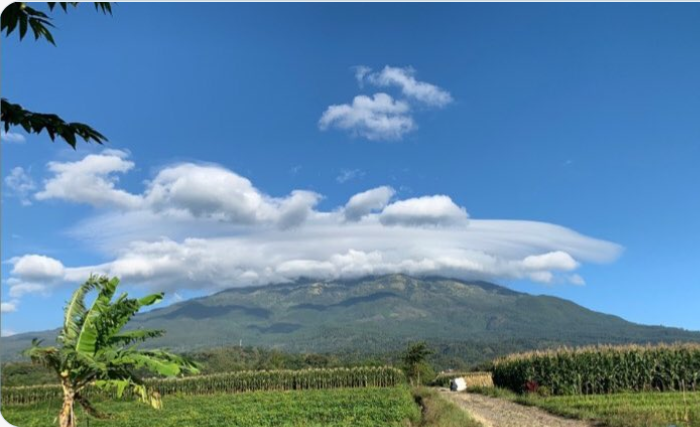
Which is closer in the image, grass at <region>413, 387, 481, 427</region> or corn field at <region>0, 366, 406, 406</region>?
grass at <region>413, 387, 481, 427</region>

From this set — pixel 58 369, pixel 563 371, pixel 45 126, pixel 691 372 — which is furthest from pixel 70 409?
pixel 691 372

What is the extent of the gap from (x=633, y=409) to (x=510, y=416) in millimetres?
3969

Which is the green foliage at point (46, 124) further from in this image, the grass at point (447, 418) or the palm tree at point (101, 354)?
the grass at point (447, 418)

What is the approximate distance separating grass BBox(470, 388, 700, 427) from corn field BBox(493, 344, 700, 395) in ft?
14.4

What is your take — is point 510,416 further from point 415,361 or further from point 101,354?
point 415,361

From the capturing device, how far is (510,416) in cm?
1956

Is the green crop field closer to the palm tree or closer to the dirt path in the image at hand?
the dirt path

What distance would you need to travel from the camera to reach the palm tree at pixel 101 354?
24.8ft

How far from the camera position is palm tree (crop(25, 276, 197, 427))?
7.56 metres

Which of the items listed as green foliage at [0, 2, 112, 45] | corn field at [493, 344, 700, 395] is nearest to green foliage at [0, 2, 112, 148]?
green foliage at [0, 2, 112, 45]

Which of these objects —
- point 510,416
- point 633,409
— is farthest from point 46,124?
point 633,409

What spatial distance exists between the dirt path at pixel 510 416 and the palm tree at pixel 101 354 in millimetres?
10420

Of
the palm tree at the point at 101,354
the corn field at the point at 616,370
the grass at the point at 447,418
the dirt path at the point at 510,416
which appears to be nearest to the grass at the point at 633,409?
the dirt path at the point at 510,416

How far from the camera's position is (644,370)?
28328mm
